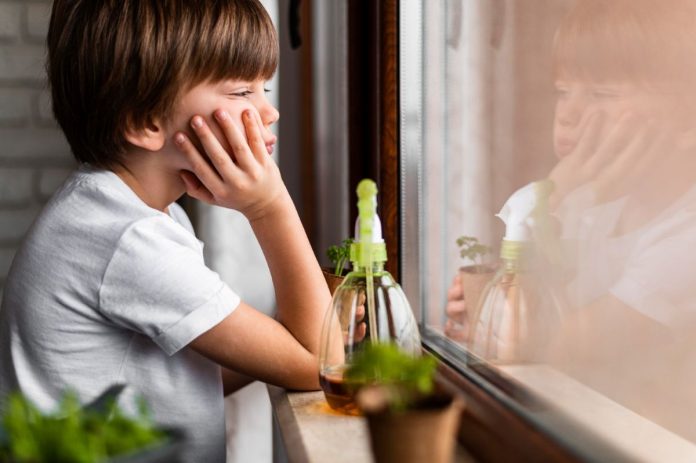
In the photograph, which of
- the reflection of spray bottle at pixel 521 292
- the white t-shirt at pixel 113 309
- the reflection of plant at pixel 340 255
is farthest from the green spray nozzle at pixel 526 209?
the white t-shirt at pixel 113 309

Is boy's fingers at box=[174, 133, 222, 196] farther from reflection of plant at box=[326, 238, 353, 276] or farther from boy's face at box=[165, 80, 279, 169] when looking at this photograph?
reflection of plant at box=[326, 238, 353, 276]

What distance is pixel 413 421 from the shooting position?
51 centimetres

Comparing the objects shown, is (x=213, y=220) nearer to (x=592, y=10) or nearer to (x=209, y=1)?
(x=209, y=1)

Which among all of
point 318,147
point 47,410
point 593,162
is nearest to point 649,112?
point 593,162

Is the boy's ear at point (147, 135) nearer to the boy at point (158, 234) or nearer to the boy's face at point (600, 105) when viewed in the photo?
the boy at point (158, 234)

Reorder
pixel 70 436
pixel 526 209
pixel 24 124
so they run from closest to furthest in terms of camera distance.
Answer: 1. pixel 70 436
2. pixel 526 209
3. pixel 24 124

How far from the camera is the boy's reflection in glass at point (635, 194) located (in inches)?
32.4

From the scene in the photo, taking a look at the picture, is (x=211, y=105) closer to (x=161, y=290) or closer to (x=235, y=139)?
(x=235, y=139)

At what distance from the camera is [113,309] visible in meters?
0.95

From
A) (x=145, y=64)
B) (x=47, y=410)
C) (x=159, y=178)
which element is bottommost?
(x=47, y=410)

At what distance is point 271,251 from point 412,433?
58 cm

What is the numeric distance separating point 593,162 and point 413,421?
1.43 ft

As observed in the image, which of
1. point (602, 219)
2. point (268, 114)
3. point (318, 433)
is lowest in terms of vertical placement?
point (318, 433)

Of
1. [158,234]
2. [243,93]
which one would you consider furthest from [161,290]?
[243,93]
